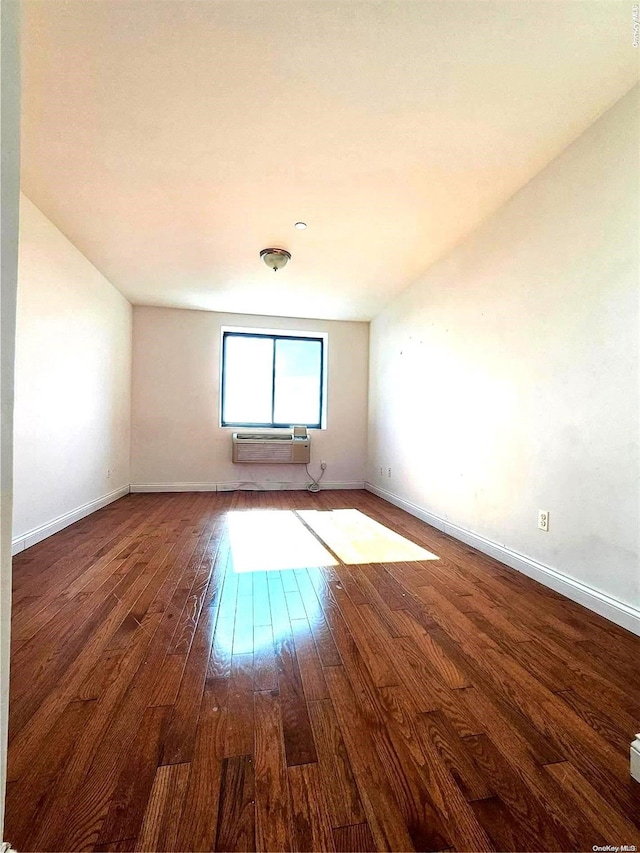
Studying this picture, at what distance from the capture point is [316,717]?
1.03 metres

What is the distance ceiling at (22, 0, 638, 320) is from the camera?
50.8 inches

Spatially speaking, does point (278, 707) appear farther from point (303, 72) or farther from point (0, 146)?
point (303, 72)

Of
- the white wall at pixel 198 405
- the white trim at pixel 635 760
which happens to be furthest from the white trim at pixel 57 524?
the white trim at pixel 635 760

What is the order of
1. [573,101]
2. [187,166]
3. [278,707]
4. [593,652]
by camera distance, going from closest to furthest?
1. [278,707]
2. [593,652]
3. [573,101]
4. [187,166]

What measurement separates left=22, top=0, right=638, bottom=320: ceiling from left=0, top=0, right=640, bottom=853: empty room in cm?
1

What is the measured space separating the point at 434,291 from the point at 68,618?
11.1ft

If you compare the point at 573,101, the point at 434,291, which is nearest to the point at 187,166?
the point at 573,101

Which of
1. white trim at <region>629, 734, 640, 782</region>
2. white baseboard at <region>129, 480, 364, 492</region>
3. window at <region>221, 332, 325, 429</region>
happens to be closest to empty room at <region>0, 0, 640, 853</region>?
white trim at <region>629, 734, 640, 782</region>

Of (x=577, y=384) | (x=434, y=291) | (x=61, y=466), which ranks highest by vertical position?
(x=434, y=291)

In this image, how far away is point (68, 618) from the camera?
155cm

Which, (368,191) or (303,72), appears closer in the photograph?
(303,72)

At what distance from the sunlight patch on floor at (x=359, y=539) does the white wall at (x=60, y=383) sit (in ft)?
6.61

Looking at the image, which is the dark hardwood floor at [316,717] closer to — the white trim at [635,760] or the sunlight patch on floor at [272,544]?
the white trim at [635,760]

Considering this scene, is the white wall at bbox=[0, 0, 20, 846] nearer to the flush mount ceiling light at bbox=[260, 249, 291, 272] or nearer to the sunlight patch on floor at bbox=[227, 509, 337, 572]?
the sunlight patch on floor at bbox=[227, 509, 337, 572]
